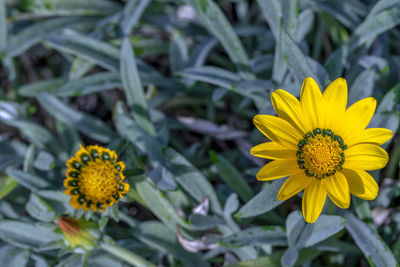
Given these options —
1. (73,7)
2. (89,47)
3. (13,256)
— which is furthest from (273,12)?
(13,256)

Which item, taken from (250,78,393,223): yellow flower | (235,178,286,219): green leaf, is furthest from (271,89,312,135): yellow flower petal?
(235,178,286,219): green leaf

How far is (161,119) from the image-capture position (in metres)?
2.18

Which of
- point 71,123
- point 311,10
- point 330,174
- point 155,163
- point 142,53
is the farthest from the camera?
point 142,53

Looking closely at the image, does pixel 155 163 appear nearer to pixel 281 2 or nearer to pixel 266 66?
pixel 266 66

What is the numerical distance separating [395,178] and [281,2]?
3.20 feet

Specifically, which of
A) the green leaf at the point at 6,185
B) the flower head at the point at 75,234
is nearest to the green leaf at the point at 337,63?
the flower head at the point at 75,234

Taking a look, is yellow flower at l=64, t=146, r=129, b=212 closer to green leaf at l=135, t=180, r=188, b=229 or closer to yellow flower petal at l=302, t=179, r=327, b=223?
green leaf at l=135, t=180, r=188, b=229

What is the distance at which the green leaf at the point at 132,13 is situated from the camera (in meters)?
2.10

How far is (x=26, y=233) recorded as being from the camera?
183cm

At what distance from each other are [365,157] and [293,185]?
0.72 ft

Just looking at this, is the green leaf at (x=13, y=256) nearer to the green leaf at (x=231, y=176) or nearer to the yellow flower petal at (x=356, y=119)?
the green leaf at (x=231, y=176)

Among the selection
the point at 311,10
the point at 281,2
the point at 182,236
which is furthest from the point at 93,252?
the point at 311,10

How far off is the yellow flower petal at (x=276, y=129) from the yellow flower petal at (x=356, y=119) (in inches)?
5.6

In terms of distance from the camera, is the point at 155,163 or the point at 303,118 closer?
the point at 303,118
